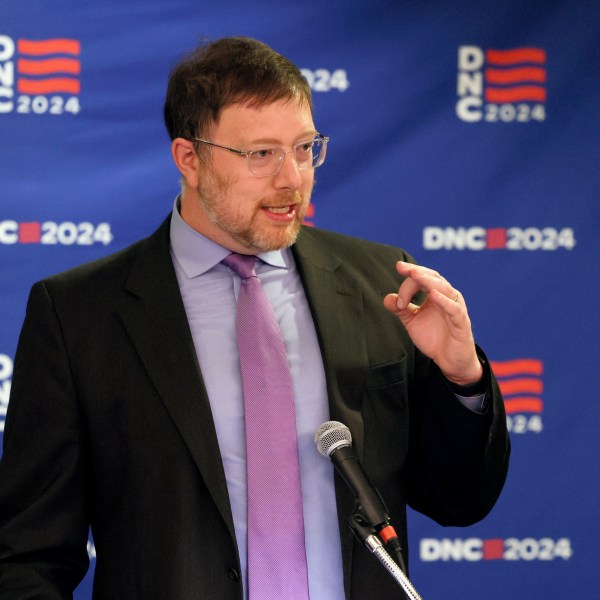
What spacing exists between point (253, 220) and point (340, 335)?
26 centimetres

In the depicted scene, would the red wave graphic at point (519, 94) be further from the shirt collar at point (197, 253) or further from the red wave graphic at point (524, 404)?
the shirt collar at point (197, 253)

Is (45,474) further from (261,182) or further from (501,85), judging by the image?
(501,85)

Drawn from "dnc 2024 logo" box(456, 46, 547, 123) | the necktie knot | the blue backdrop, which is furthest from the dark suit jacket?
"dnc 2024 logo" box(456, 46, 547, 123)

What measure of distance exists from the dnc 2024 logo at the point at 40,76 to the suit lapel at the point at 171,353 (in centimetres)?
114

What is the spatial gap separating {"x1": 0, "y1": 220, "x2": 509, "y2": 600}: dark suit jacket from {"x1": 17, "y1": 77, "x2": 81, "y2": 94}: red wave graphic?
1.16 m

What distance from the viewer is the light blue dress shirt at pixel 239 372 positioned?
5.99ft

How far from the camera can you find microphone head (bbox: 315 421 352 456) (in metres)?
1.64

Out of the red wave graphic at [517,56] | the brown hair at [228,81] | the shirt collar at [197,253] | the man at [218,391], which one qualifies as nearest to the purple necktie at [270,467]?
the man at [218,391]

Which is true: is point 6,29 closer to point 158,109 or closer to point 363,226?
point 158,109

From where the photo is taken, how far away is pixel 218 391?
189 cm

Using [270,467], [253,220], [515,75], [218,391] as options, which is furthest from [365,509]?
[515,75]

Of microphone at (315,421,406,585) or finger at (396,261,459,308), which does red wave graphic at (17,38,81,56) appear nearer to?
finger at (396,261,459,308)

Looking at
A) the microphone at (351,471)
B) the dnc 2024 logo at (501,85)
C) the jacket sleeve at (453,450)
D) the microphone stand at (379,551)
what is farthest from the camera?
the dnc 2024 logo at (501,85)

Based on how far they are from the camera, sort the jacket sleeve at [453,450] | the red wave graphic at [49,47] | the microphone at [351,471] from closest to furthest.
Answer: the microphone at [351,471], the jacket sleeve at [453,450], the red wave graphic at [49,47]
